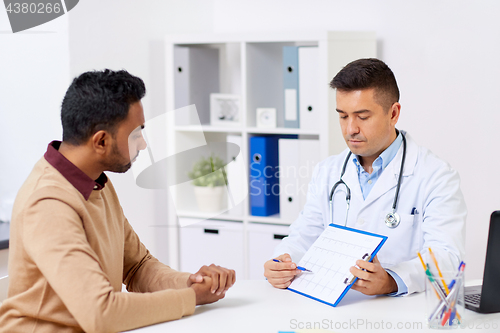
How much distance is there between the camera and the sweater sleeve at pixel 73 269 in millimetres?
1115

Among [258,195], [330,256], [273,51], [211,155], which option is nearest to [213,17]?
[273,51]

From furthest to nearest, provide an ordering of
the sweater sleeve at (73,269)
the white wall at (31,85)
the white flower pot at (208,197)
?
the white flower pot at (208,197) < the white wall at (31,85) < the sweater sleeve at (73,269)

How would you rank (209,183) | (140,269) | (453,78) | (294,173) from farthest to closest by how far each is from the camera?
1. (209,183)
2. (294,173)
3. (453,78)
4. (140,269)

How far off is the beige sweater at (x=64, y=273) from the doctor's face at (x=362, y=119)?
0.74 meters

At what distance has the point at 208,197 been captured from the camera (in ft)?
9.51

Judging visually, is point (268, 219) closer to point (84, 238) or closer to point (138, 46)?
point (138, 46)

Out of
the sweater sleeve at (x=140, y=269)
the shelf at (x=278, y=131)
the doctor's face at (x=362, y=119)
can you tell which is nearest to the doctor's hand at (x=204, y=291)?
the sweater sleeve at (x=140, y=269)

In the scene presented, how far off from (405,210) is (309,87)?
1089 millimetres

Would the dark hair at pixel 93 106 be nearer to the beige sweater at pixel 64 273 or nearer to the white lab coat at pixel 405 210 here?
the beige sweater at pixel 64 273

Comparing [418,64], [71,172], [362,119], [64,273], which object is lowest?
[64,273]

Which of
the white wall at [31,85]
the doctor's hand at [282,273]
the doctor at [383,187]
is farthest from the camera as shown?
the white wall at [31,85]

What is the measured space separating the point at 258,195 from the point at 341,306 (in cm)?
148

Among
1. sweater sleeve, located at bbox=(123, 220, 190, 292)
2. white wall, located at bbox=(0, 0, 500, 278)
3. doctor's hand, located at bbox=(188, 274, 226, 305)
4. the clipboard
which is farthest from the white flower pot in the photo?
doctor's hand, located at bbox=(188, 274, 226, 305)

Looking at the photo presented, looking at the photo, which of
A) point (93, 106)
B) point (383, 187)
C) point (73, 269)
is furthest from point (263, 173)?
point (73, 269)
